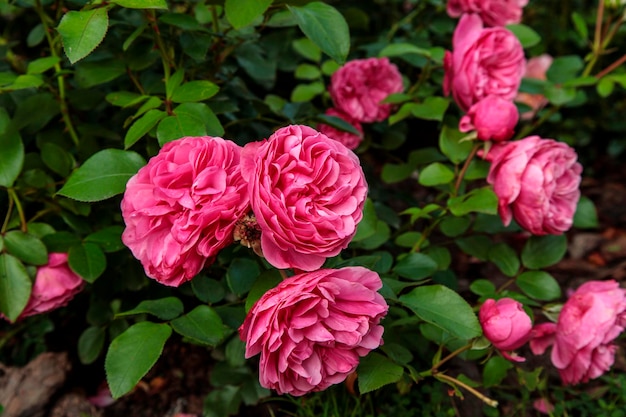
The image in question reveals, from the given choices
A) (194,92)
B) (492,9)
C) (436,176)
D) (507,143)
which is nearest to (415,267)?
(436,176)

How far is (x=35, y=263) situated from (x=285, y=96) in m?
1.14

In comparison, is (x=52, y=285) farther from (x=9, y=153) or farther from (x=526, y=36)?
(x=526, y=36)

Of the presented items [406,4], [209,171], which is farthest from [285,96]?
[209,171]

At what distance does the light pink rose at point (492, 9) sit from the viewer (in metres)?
1.77

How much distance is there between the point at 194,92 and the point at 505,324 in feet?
2.21

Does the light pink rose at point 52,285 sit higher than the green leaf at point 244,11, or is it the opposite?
the green leaf at point 244,11

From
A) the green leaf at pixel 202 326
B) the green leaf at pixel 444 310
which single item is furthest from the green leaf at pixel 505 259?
the green leaf at pixel 202 326

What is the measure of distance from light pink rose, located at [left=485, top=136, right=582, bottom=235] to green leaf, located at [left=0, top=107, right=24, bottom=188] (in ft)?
3.01

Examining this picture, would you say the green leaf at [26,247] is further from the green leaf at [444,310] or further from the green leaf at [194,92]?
the green leaf at [444,310]

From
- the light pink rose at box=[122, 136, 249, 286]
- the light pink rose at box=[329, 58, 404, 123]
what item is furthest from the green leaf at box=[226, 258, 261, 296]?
the light pink rose at box=[329, 58, 404, 123]

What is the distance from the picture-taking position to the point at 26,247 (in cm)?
130

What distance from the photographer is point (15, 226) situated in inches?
53.6

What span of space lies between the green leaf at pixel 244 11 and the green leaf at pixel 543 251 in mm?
798

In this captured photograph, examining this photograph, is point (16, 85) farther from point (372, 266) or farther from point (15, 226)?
point (372, 266)
